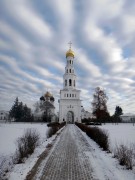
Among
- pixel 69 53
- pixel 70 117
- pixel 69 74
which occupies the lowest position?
pixel 70 117

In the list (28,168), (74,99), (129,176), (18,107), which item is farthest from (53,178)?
(18,107)

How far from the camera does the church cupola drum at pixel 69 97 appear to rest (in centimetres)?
7562

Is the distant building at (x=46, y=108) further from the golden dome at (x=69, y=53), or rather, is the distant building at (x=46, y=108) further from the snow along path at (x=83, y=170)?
the snow along path at (x=83, y=170)

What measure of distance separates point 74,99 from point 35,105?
29184 millimetres

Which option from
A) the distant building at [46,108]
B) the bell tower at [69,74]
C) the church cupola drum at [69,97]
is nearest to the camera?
the church cupola drum at [69,97]

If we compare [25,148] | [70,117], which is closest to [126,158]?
[25,148]

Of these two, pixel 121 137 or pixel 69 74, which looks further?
pixel 69 74

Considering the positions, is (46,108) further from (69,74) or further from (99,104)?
(99,104)

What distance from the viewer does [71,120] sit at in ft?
261

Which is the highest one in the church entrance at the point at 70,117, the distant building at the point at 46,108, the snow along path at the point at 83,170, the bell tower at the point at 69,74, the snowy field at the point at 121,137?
the bell tower at the point at 69,74

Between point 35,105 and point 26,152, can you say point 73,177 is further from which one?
point 35,105

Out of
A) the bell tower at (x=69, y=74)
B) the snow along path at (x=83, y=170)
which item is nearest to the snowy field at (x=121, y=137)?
the snow along path at (x=83, y=170)

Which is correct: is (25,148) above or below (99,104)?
below

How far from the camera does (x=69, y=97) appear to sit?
77.0 meters
